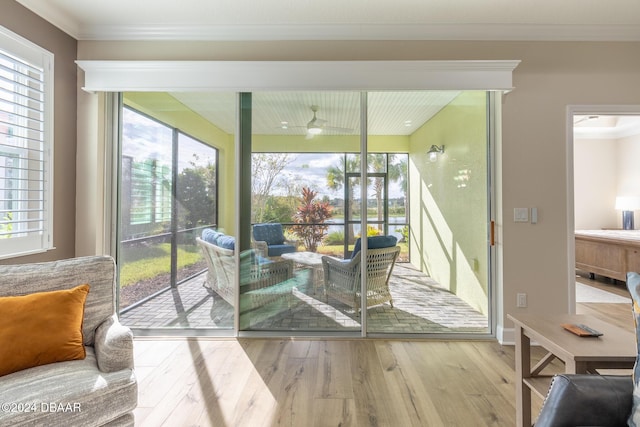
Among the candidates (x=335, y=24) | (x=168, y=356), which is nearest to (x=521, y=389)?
(x=168, y=356)

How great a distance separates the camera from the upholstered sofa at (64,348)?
1.34 m

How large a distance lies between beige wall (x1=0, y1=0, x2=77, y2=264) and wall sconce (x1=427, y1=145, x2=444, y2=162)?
333 cm

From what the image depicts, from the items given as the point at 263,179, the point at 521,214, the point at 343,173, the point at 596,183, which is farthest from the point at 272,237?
the point at 596,183

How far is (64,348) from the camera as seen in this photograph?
5.34ft

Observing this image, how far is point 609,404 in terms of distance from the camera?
44.1 inches

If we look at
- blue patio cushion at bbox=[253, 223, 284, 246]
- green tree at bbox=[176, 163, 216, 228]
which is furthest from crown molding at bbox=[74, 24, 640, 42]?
blue patio cushion at bbox=[253, 223, 284, 246]

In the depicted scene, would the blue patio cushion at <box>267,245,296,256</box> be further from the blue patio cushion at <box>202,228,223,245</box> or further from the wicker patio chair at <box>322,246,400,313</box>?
the blue patio cushion at <box>202,228,223,245</box>

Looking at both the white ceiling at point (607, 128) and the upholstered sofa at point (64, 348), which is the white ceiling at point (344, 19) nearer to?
the upholstered sofa at point (64, 348)

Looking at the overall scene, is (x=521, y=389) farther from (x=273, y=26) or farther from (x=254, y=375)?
(x=273, y=26)

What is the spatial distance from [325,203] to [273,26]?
1.64 meters

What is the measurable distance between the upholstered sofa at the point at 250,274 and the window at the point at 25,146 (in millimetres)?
1240

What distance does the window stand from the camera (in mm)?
2293

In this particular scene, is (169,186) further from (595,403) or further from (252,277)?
(595,403)

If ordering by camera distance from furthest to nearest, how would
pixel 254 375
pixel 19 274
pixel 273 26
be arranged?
pixel 273 26 → pixel 254 375 → pixel 19 274
